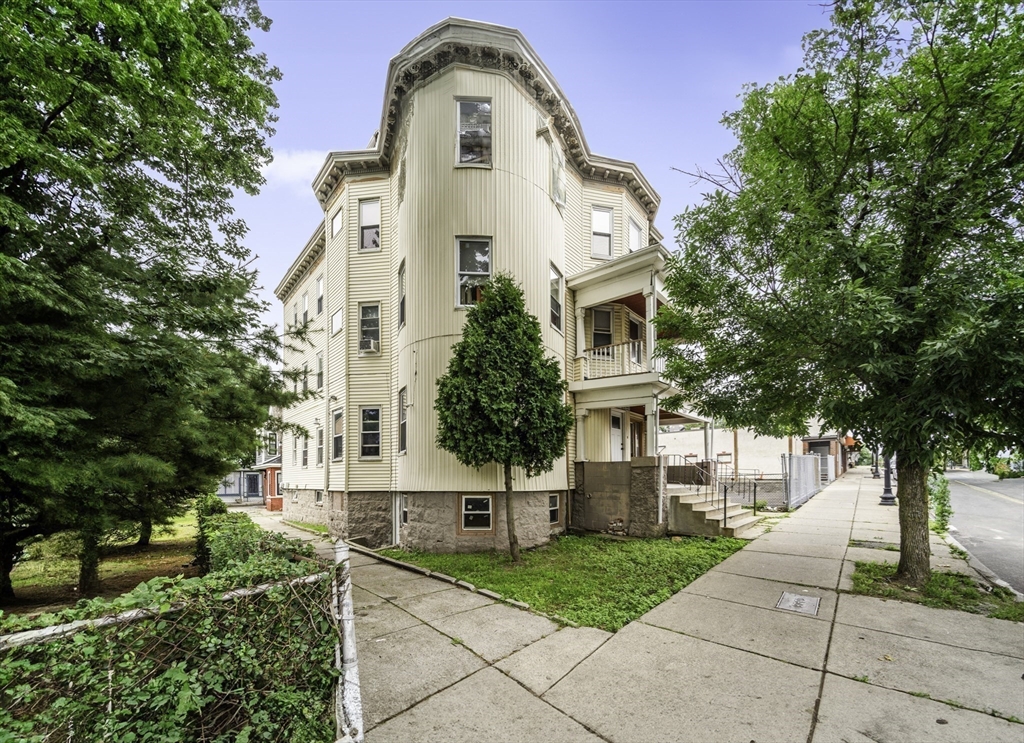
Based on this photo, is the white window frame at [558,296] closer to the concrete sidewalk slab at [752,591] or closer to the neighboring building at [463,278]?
the neighboring building at [463,278]

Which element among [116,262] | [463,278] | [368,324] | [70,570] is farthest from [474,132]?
[70,570]

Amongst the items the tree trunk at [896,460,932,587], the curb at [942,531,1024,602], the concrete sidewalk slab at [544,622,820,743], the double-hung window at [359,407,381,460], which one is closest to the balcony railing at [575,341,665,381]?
the double-hung window at [359,407,381,460]

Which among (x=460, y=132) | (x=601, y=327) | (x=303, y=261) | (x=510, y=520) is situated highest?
(x=460, y=132)

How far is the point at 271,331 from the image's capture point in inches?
314

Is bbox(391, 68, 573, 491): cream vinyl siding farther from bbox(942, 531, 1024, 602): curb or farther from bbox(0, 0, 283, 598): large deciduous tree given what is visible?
bbox(942, 531, 1024, 602): curb

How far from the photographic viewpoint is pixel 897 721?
353 cm

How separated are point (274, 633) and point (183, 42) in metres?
6.14

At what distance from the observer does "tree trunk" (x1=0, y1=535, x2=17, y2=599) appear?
657cm

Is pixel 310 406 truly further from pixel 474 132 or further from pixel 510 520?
pixel 474 132

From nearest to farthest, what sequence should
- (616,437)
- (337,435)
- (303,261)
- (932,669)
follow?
1. (932,669)
2. (616,437)
3. (337,435)
4. (303,261)

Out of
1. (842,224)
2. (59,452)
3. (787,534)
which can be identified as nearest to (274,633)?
(59,452)

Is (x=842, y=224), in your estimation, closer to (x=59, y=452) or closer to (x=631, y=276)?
(x=631, y=276)

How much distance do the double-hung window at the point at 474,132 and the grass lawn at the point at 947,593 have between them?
10785 millimetres

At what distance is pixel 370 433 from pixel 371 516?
7.46ft
